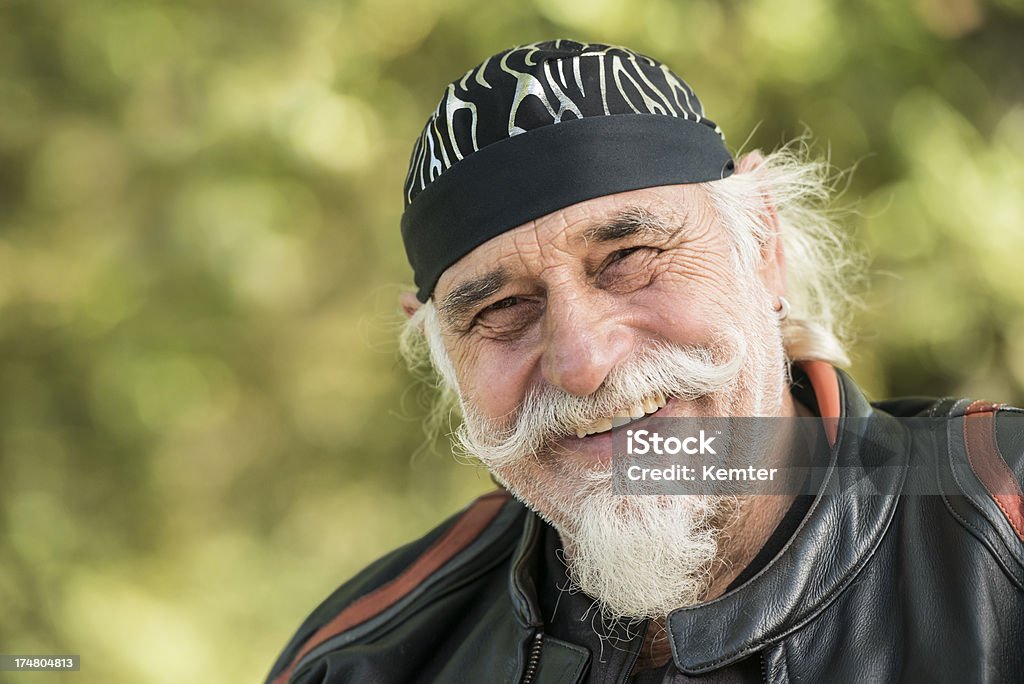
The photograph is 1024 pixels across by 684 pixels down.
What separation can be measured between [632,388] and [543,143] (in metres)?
0.48

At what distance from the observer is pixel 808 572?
1.58m

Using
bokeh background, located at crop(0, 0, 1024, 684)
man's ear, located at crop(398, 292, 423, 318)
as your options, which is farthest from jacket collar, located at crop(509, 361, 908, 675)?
bokeh background, located at crop(0, 0, 1024, 684)

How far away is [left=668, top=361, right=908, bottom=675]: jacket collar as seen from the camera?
5.08 ft

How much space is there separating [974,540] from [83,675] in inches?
134

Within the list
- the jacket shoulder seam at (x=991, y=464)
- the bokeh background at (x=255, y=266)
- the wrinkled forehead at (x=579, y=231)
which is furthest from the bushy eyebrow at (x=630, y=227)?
the bokeh background at (x=255, y=266)

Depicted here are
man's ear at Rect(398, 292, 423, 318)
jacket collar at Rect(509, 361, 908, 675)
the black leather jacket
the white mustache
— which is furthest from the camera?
man's ear at Rect(398, 292, 423, 318)

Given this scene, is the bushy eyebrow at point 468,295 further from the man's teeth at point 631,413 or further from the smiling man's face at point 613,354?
the man's teeth at point 631,413

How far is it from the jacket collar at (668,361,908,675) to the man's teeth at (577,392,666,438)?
0.32 m

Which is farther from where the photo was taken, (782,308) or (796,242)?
(796,242)

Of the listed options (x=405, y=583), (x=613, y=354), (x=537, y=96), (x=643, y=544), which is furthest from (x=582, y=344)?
(x=405, y=583)

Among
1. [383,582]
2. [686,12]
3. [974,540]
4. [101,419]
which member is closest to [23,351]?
[101,419]

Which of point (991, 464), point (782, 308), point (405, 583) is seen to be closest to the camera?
point (991, 464)

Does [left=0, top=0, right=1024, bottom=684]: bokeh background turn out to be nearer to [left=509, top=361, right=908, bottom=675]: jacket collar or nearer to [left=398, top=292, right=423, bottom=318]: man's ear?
[left=398, top=292, right=423, bottom=318]: man's ear

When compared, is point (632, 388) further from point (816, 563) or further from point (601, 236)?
point (816, 563)
